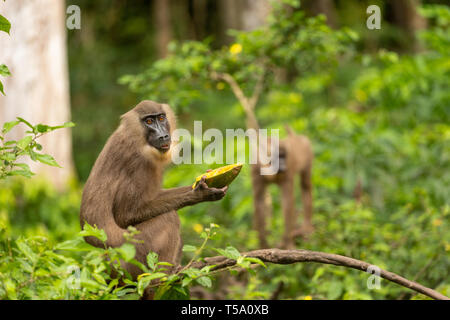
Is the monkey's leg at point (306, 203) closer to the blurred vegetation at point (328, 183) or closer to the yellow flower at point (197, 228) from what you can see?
the blurred vegetation at point (328, 183)

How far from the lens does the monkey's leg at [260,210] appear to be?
6844 millimetres

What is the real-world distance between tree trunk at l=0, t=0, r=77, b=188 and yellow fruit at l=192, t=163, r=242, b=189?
20.8 feet

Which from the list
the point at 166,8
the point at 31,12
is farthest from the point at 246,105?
the point at 166,8

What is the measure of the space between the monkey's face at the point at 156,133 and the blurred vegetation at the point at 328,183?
80 cm

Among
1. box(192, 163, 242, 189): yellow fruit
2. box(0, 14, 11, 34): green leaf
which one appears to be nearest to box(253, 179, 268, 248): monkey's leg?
box(192, 163, 242, 189): yellow fruit

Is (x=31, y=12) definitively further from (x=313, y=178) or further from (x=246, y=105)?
(x=313, y=178)

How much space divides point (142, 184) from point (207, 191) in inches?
21.0

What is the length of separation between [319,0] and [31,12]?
768 centimetres

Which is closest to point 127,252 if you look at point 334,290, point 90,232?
point 90,232

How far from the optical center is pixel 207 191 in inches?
147

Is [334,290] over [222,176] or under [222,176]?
under

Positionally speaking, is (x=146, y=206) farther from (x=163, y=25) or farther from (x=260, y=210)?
(x=163, y=25)

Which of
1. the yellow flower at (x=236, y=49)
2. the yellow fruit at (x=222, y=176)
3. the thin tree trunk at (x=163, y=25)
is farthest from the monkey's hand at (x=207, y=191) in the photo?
the thin tree trunk at (x=163, y=25)

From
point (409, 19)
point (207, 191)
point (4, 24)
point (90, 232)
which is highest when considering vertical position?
point (409, 19)
